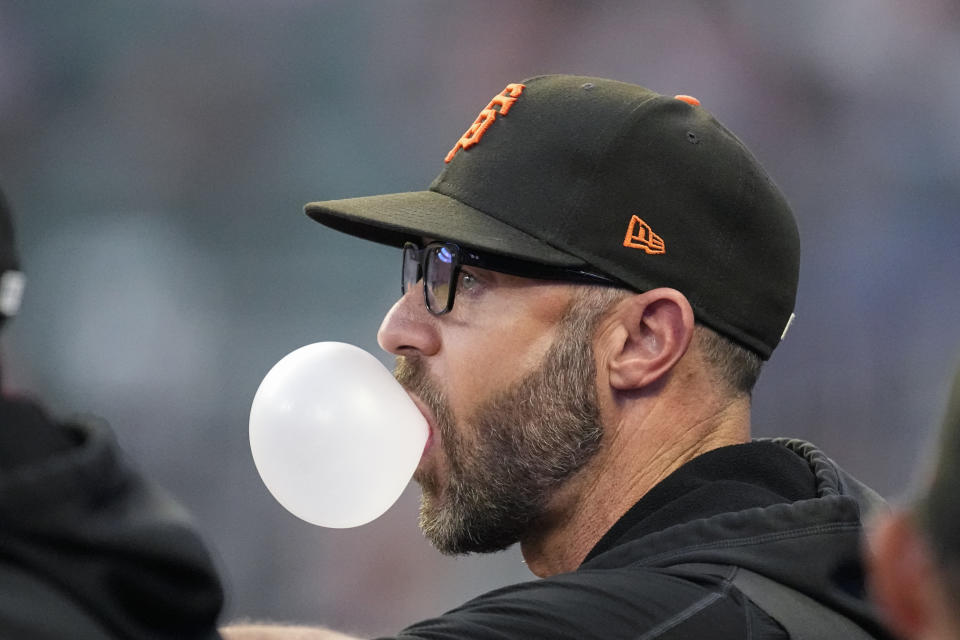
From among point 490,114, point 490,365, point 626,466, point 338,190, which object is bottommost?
point 338,190

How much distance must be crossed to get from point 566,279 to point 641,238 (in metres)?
0.18

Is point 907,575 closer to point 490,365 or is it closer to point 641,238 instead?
point 641,238

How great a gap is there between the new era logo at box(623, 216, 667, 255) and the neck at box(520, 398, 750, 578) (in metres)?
0.34

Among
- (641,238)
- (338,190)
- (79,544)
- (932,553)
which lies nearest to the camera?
(932,553)

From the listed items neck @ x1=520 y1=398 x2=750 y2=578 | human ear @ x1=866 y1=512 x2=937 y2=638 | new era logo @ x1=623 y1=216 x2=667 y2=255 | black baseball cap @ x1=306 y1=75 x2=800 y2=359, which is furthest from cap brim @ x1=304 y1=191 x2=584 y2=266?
human ear @ x1=866 y1=512 x2=937 y2=638

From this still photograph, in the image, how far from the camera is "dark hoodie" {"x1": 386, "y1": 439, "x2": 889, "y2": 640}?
187 cm

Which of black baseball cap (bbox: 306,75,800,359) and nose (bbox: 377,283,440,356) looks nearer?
black baseball cap (bbox: 306,75,800,359)

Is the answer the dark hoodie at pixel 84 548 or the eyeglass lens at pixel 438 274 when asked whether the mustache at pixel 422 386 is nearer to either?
the eyeglass lens at pixel 438 274

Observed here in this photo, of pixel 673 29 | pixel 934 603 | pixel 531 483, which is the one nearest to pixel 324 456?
pixel 531 483

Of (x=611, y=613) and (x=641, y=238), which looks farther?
(x=641, y=238)

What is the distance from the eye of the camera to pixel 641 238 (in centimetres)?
243

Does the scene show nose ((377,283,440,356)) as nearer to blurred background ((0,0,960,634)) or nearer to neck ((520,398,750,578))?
neck ((520,398,750,578))

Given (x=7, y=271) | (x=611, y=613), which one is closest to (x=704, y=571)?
(x=611, y=613)

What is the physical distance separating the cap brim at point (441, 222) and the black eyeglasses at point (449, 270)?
0.05 m
